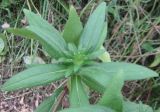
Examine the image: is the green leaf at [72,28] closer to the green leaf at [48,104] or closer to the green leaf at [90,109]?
the green leaf at [48,104]

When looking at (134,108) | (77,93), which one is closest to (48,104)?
(77,93)

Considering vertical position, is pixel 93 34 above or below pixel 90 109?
above

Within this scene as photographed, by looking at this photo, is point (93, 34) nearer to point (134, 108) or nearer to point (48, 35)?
point (48, 35)

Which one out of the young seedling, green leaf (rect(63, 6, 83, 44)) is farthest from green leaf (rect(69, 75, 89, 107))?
green leaf (rect(63, 6, 83, 44))

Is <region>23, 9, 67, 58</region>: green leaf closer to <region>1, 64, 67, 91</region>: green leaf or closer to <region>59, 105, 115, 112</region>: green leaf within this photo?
<region>1, 64, 67, 91</region>: green leaf

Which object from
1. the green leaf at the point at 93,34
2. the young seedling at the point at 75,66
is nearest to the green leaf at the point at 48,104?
the young seedling at the point at 75,66

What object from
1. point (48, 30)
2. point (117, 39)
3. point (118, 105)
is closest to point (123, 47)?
point (117, 39)

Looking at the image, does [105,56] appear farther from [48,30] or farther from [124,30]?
[48,30]
